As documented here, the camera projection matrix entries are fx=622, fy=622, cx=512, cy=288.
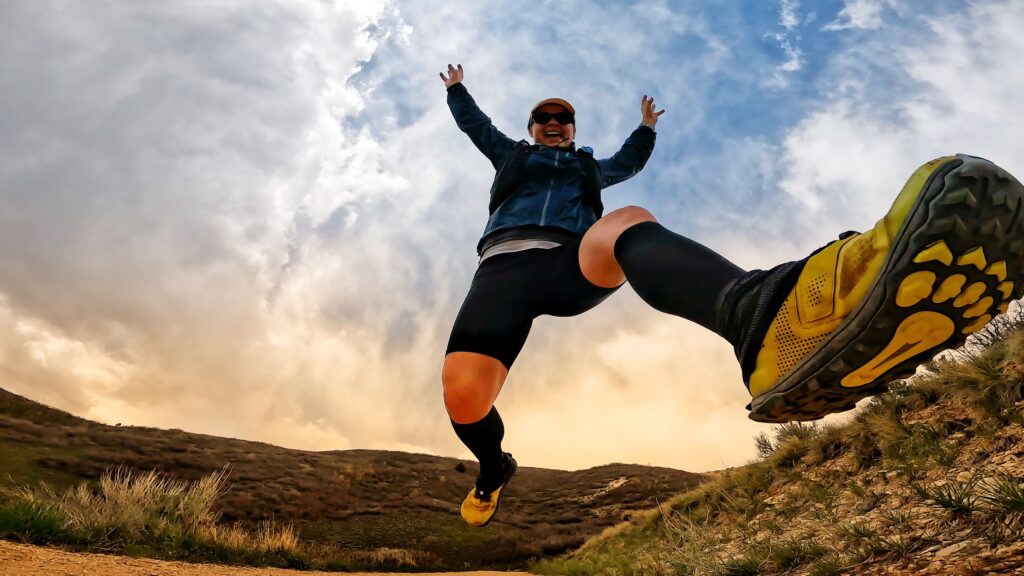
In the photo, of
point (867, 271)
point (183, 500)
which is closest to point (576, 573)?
point (183, 500)

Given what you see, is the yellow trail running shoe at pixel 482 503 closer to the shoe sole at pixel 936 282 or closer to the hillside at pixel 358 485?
the shoe sole at pixel 936 282

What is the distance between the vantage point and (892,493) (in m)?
4.08

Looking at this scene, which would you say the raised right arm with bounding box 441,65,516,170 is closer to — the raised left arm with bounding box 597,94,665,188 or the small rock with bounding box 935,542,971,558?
the raised left arm with bounding box 597,94,665,188

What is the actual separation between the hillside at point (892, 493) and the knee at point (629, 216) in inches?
64.5

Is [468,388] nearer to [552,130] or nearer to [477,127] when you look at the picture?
[552,130]

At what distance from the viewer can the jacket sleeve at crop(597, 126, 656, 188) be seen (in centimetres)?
A: 428

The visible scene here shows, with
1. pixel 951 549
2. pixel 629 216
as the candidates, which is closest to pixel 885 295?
pixel 629 216

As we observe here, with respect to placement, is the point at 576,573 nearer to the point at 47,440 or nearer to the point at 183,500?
the point at 183,500

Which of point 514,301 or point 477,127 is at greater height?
point 477,127

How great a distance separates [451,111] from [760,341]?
3197mm

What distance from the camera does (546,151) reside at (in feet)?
11.6

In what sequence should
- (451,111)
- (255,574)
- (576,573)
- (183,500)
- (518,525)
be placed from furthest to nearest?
1. (518,525)
2. (576,573)
3. (183,500)
4. (255,574)
5. (451,111)

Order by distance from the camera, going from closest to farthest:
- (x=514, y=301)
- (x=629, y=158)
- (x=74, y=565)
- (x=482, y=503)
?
(x=514, y=301) < (x=482, y=503) < (x=74, y=565) < (x=629, y=158)

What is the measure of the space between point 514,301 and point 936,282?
5.92ft
